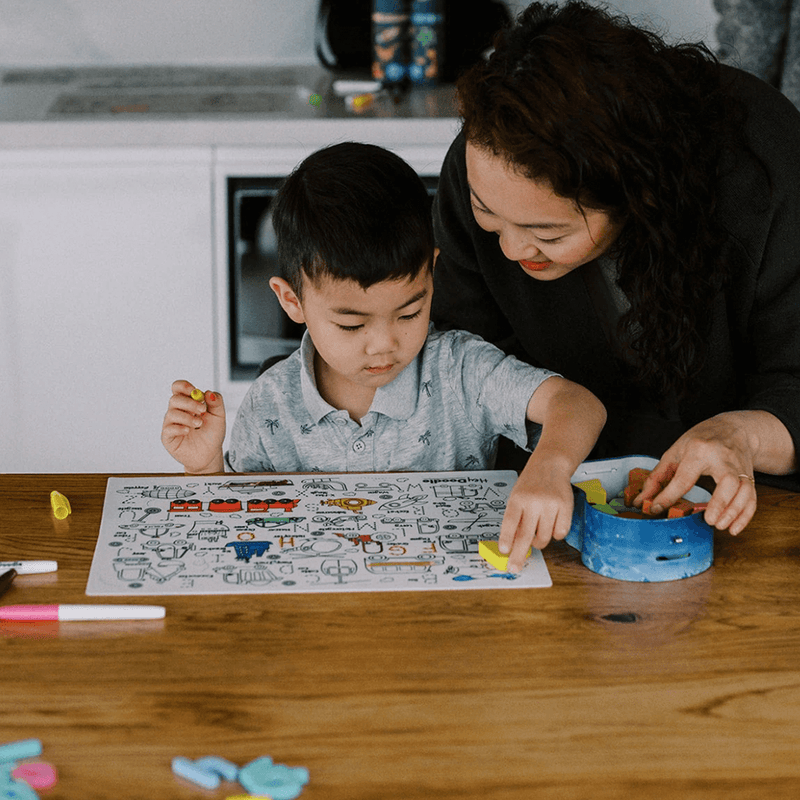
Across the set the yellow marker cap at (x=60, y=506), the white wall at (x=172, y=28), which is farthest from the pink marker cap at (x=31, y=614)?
the white wall at (x=172, y=28)

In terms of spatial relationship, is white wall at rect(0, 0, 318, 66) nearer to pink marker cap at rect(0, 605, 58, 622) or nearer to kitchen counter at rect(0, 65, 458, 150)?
kitchen counter at rect(0, 65, 458, 150)

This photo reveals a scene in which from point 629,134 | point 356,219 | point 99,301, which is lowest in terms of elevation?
point 99,301

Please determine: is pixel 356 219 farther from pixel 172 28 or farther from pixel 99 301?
pixel 172 28

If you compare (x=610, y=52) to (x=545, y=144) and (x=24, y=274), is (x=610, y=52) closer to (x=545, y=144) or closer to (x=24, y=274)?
(x=545, y=144)

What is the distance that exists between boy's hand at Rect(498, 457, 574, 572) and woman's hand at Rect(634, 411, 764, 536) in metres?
0.09

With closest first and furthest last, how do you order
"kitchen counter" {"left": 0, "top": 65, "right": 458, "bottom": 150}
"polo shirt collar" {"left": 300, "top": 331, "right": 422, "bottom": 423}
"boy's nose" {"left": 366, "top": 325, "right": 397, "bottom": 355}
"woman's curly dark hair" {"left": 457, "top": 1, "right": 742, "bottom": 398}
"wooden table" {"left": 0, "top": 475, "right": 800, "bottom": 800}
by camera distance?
"wooden table" {"left": 0, "top": 475, "right": 800, "bottom": 800}, "woman's curly dark hair" {"left": 457, "top": 1, "right": 742, "bottom": 398}, "boy's nose" {"left": 366, "top": 325, "right": 397, "bottom": 355}, "polo shirt collar" {"left": 300, "top": 331, "right": 422, "bottom": 423}, "kitchen counter" {"left": 0, "top": 65, "right": 458, "bottom": 150}

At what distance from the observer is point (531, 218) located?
39.2 inches

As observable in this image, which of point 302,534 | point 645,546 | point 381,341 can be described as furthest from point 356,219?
point 645,546

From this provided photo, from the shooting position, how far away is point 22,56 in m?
2.48

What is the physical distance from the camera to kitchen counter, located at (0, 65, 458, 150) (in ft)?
6.53

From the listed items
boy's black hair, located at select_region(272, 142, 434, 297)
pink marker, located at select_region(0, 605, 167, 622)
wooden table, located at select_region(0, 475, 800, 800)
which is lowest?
pink marker, located at select_region(0, 605, 167, 622)

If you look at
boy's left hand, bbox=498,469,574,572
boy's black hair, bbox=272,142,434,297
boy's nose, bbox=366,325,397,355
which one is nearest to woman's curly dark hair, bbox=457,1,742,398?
boy's black hair, bbox=272,142,434,297

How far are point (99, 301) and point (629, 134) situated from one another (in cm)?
145

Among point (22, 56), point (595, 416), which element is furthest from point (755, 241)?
point (22, 56)
